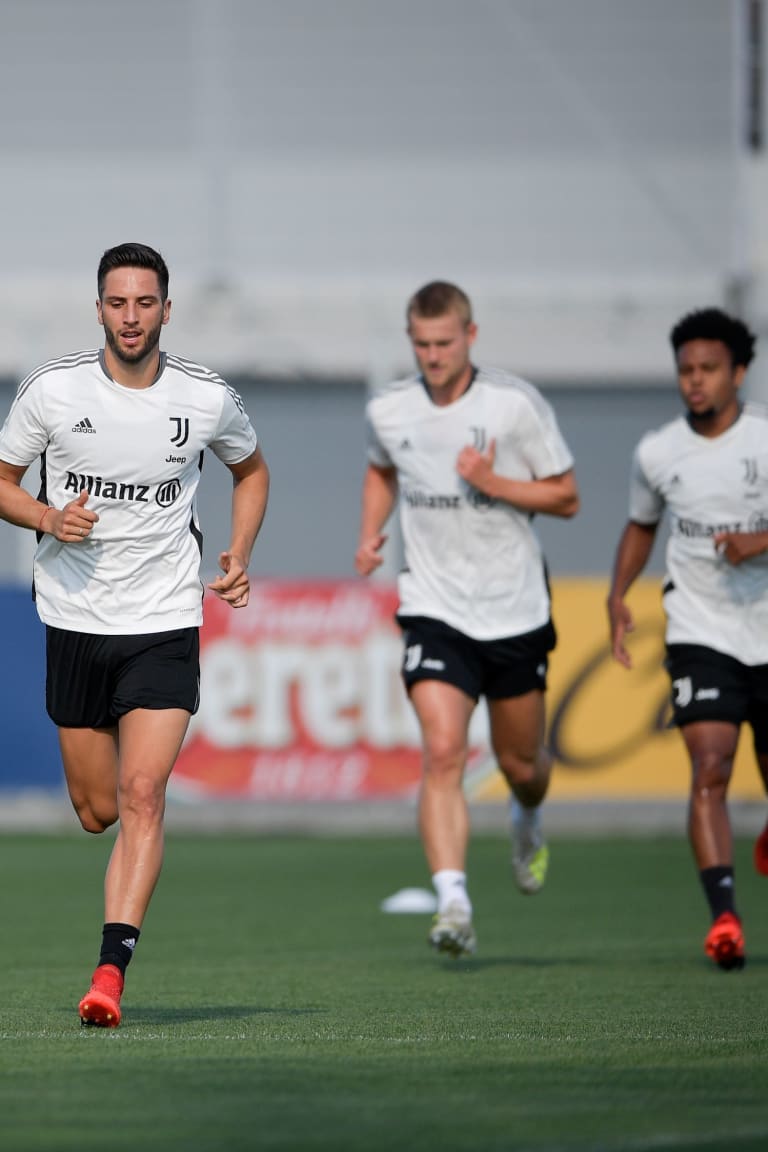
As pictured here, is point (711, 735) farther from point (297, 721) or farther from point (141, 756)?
point (297, 721)

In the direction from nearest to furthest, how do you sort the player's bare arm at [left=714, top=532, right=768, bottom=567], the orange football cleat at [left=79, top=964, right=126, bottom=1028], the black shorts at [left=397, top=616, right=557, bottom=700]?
the orange football cleat at [left=79, top=964, right=126, bottom=1028]
the player's bare arm at [left=714, top=532, right=768, bottom=567]
the black shorts at [left=397, top=616, right=557, bottom=700]

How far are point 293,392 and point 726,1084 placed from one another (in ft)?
56.2

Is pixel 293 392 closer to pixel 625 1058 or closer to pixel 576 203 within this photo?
pixel 576 203

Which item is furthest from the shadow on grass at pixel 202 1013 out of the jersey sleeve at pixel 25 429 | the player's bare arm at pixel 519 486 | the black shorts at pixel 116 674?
the player's bare arm at pixel 519 486

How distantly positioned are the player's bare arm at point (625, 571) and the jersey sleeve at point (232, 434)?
2501 millimetres

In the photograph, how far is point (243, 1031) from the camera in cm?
605

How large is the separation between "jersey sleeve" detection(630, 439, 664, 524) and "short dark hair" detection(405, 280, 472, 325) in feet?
2.94

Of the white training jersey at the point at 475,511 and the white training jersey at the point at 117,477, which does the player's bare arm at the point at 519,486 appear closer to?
the white training jersey at the point at 475,511

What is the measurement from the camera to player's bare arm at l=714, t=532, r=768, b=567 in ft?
27.3

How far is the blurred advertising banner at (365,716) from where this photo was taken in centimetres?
1527

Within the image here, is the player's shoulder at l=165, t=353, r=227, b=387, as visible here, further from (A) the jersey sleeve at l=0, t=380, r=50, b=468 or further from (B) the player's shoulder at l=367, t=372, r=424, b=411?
(B) the player's shoulder at l=367, t=372, r=424, b=411

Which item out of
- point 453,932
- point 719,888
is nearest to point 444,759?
point 453,932

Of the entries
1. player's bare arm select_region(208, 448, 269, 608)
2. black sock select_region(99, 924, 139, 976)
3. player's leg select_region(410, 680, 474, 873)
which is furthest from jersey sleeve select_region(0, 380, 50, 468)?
player's leg select_region(410, 680, 474, 873)

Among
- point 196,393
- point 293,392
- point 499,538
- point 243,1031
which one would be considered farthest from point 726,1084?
point 293,392
